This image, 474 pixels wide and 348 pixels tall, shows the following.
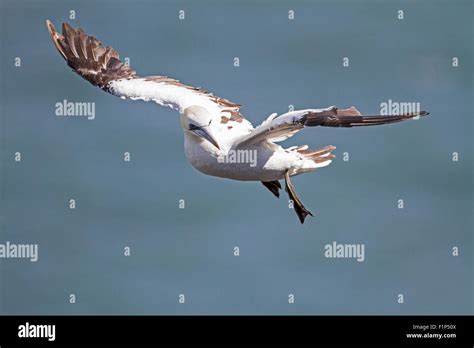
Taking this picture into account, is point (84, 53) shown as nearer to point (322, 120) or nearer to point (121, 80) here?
point (121, 80)

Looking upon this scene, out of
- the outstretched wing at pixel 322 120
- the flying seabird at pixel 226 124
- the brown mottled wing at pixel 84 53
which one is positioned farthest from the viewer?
the brown mottled wing at pixel 84 53

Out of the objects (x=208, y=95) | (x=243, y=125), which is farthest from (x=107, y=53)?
(x=243, y=125)

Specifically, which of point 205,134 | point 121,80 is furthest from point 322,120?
point 121,80

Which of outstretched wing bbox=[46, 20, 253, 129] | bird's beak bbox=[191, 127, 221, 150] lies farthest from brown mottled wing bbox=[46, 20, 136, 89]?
bird's beak bbox=[191, 127, 221, 150]

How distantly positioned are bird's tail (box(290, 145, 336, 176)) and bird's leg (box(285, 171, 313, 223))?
17 centimetres

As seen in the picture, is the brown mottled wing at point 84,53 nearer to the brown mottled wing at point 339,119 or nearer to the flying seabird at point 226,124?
the flying seabird at point 226,124

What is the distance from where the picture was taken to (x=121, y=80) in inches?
849

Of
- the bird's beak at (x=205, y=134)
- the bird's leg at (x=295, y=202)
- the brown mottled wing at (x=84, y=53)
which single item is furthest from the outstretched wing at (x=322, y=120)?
the brown mottled wing at (x=84, y=53)

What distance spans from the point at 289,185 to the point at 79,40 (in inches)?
215

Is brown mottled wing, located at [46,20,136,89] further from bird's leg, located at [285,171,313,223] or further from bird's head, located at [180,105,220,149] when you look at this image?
bird's leg, located at [285,171,313,223]

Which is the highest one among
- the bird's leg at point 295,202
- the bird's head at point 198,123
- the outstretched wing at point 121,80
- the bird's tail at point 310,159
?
the outstretched wing at point 121,80

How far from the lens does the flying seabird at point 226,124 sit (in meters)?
18.0

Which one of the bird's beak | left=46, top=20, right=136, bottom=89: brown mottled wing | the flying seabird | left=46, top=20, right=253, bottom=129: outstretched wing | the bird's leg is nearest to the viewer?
the flying seabird

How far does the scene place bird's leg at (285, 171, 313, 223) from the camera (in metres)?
19.5
